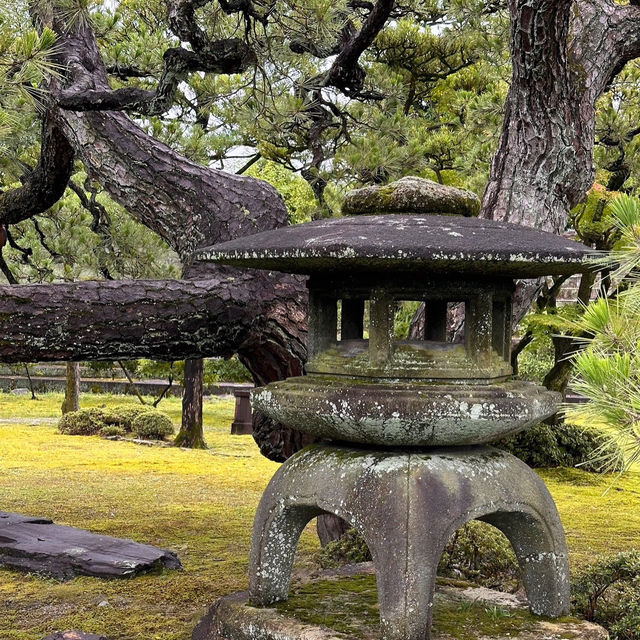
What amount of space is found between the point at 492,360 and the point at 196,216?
8.47 ft

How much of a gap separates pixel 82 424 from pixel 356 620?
438 inches

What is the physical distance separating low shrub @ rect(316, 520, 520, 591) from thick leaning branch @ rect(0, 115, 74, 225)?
3950 millimetres

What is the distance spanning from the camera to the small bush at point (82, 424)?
13961 mm

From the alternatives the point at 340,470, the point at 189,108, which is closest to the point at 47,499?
the point at 189,108

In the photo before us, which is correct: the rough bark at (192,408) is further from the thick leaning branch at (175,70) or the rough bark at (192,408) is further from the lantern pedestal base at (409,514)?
the lantern pedestal base at (409,514)

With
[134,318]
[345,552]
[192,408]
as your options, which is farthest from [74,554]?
[192,408]

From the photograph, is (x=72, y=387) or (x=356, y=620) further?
(x=72, y=387)

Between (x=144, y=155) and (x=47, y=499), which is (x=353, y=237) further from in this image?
(x=47, y=499)

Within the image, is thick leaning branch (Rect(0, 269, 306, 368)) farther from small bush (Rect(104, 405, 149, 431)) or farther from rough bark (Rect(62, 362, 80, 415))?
rough bark (Rect(62, 362, 80, 415))

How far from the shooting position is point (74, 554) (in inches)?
221

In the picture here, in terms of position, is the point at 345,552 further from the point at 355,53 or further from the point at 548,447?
the point at 548,447

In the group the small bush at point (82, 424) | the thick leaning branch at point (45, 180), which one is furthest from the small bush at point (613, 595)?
the small bush at point (82, 424)

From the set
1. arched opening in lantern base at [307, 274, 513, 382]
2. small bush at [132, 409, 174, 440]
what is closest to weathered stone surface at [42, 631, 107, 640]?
arched opening in lantern base at [307, 274, 513, 382]

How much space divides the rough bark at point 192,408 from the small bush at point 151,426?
3.15ft
